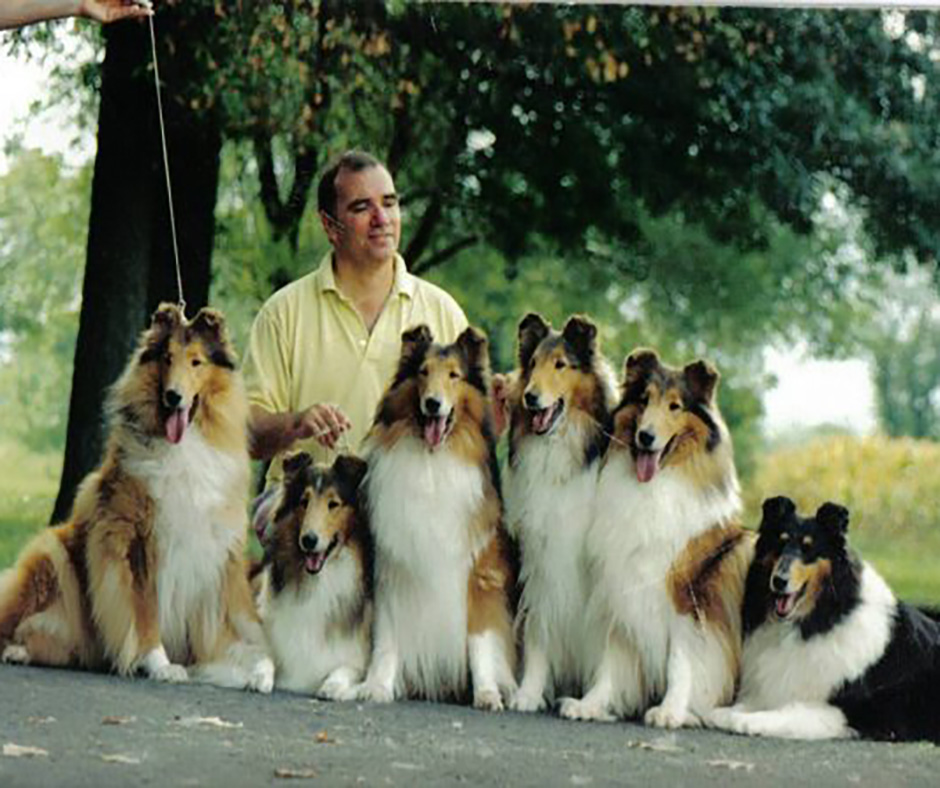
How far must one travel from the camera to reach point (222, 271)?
4832mm

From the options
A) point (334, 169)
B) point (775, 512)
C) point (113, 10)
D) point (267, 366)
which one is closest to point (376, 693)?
point (267, 366)

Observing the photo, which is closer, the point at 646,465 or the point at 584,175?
the point at 646,465

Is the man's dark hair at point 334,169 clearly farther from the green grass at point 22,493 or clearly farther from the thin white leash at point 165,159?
the green grass at point 22,493

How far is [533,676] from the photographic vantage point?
480cm

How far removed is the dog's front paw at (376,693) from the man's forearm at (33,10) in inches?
74.5

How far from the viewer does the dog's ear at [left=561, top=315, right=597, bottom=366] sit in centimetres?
472

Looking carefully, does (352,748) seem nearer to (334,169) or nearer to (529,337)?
(529,337)

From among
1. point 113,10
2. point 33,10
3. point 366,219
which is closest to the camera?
point 33,10

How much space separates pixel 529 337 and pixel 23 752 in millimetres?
1614

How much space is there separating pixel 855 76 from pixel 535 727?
1.90m

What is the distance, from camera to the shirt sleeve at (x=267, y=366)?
483 centimetres

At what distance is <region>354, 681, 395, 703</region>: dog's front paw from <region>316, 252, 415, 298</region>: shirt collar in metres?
1.02

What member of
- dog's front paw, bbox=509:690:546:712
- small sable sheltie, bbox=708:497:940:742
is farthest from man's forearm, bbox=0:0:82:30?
small sable sheltie, bbox=708:497:940:742

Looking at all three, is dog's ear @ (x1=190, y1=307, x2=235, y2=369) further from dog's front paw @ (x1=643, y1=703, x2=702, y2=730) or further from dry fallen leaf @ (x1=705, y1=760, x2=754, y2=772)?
dry fallen leaf @ (x1=705, y1=760, x2=754, y2=772)
